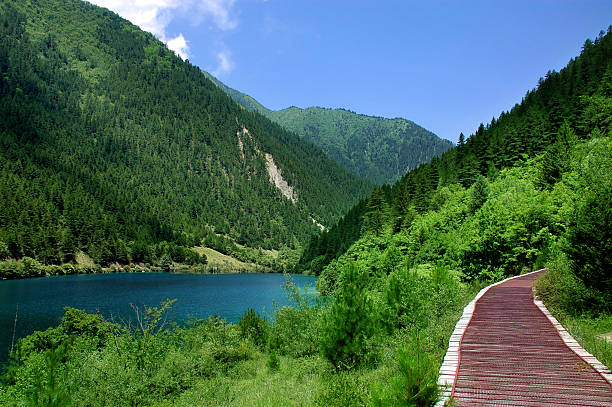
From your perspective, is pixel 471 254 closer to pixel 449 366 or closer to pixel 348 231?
pixel 449 366

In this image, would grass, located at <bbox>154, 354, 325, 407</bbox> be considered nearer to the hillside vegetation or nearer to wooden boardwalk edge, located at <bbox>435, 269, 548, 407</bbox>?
the hillside vegetation

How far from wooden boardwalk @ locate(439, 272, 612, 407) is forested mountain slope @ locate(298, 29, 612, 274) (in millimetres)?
15110

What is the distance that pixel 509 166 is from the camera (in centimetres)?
5469

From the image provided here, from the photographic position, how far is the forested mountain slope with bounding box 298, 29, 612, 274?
25.7 meters

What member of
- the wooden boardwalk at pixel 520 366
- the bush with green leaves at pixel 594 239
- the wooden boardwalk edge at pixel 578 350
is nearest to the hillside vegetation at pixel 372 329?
the bush with green leaves at pixel 594 239

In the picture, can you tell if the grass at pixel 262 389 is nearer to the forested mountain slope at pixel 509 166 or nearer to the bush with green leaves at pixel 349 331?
the bush with green leaves at pixel 349 331

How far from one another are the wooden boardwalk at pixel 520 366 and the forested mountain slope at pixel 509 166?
15110 mm

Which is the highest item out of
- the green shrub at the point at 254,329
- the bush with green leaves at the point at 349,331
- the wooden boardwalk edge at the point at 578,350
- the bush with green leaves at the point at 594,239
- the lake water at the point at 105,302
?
the bush with green leaves at the point at 594,239

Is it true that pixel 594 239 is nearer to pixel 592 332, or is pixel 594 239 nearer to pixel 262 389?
pixel 592 332

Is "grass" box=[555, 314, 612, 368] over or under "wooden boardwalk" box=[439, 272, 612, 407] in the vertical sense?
over

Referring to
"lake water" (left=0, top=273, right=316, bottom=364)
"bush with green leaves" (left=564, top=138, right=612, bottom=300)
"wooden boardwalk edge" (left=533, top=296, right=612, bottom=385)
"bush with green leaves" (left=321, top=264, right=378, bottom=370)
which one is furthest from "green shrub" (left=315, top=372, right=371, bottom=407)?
"lake water" (left=0, top=273, right=316, bottom=364)

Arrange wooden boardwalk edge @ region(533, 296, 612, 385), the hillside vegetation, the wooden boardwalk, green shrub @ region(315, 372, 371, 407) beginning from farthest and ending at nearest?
the hillside vegetation
green shrub @ region(315, 372, 371, 407)
wooden boardwalk edge @ region(533, 296, 612, 385)
the wooden boardwalk

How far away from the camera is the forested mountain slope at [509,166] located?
2570 cm

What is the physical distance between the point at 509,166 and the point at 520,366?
5488 centimetres
